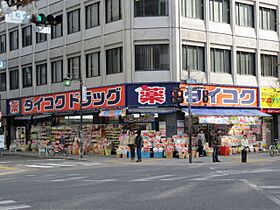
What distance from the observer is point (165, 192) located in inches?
501

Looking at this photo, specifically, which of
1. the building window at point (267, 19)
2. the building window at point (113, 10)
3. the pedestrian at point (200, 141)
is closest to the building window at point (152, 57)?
the building window at point (113, 10)

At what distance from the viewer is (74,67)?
118ft

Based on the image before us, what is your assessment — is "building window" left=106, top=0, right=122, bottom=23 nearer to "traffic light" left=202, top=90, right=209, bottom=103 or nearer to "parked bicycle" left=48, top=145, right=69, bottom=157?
"traffic light" left=202, top=90, right=209, bottom=103

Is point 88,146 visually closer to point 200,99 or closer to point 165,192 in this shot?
point 200,99

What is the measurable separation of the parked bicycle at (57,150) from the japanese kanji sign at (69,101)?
3280mm

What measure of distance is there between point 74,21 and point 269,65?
14.8 m

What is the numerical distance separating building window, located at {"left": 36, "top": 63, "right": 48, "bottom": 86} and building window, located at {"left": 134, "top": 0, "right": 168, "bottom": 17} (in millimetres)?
11190

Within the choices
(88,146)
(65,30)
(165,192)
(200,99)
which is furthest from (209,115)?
(165,192)

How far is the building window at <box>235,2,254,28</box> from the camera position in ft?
113

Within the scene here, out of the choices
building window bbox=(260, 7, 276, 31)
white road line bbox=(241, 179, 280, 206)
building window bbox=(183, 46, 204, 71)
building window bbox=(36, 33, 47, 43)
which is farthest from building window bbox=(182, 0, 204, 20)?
white road line bbox=(241, 179, 280, 206)

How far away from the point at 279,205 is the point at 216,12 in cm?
2444

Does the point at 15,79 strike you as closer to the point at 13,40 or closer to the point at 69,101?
the point at 13,40

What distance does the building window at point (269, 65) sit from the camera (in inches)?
1409

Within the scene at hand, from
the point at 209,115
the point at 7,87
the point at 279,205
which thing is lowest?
the point at 279,205
